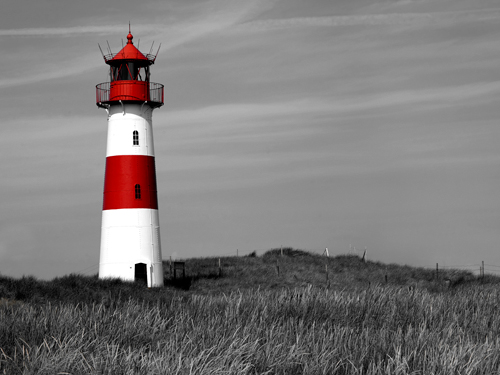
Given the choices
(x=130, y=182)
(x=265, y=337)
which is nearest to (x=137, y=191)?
(x=130, y=182)

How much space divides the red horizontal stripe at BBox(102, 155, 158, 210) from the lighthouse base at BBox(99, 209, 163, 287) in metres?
0.32

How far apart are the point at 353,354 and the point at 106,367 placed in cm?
295

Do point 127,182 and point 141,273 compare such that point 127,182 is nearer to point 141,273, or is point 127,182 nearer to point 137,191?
point 137,191

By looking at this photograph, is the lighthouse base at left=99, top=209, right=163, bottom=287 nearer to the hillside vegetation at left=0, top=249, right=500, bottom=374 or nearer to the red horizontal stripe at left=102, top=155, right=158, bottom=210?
the red horizontal stripe at left=102, top=155, right=158, bottom=210

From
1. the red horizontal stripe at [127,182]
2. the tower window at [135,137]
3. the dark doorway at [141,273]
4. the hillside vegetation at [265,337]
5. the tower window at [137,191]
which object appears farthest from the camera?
the tower window at [135,137]

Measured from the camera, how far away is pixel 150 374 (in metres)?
6.25

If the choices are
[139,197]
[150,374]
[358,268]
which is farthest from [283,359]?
[358,268]

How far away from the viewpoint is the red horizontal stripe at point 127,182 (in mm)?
25281

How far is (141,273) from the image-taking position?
25734 millimetres

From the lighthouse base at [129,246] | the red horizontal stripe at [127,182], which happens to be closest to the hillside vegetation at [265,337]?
the lighthouse base at [129,246]

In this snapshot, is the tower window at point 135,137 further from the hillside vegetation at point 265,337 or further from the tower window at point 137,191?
the hillside vegetation at point 265,337

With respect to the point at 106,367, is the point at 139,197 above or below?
above

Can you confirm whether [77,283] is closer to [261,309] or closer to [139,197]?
[139,197]

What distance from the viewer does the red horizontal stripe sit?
25.3 m
